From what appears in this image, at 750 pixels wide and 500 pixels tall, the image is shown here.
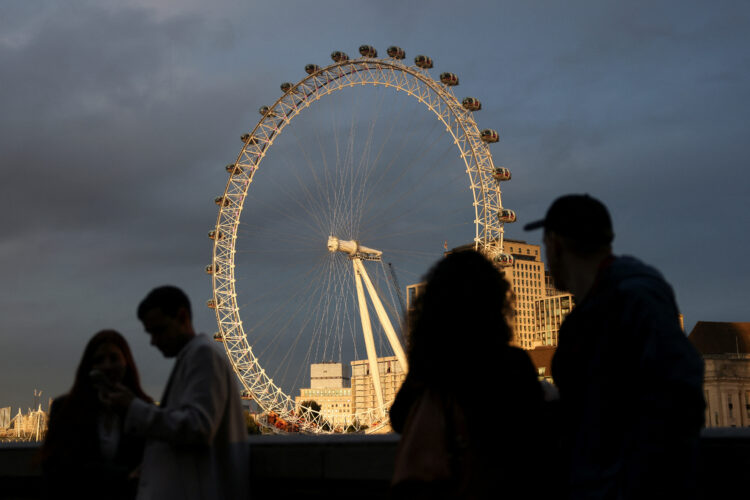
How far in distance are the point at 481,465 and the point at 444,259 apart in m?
0.67

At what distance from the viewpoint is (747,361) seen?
9131cm

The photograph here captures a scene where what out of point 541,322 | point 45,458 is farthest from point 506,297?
point 541,322

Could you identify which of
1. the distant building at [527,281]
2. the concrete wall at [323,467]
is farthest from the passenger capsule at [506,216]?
the distant building at [527,281]

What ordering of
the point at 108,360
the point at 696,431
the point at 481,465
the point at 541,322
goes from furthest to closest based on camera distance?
the point at 541,322 < the point at 108,360 < the point at 481,465 < the point at 696,431

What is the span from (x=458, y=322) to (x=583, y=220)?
0.50 m

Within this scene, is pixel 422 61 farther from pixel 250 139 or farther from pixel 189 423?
pixel 189 423

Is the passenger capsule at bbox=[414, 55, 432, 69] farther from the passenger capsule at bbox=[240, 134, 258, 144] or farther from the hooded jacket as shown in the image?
the hooded jacket

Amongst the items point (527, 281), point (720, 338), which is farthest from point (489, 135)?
point (527, 281)

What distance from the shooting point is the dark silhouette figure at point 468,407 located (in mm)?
2281

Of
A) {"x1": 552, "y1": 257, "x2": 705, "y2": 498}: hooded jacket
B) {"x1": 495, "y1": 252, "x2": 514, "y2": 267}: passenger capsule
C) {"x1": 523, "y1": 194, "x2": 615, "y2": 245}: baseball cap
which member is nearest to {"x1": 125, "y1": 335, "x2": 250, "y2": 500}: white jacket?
{"x1": 552, "y1": 257, "x2": 705, "y2": 498}: hooded jacket

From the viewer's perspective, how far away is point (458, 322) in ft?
7.96

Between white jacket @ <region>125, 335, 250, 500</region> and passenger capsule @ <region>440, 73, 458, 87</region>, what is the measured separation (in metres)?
31.7

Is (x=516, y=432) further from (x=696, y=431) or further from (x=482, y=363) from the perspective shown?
(x=696, y=431)

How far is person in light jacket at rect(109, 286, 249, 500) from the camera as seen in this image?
9.66 ft
